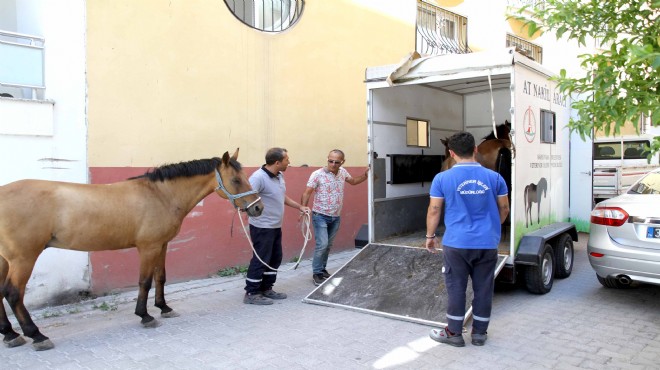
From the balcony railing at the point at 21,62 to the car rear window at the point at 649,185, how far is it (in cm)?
663

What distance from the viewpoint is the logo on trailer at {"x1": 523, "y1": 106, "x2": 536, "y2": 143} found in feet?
18.2

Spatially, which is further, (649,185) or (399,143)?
(399,143)

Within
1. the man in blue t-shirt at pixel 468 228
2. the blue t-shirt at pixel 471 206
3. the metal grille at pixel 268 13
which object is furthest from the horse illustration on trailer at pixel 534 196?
the metal grille at pixel 268 13

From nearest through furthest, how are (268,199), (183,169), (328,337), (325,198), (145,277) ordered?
(328,337), (145,277), (183,169), (268,199), (325,198)

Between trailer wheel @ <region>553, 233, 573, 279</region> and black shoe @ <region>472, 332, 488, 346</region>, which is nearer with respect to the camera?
black shoe @ <region>472, 332, 488, 346</region>

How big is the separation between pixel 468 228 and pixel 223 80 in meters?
4.25

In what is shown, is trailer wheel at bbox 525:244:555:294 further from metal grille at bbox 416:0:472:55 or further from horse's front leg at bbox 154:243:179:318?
metal grille at bbox 416:0:472:55

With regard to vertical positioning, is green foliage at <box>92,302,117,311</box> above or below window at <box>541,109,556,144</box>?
below

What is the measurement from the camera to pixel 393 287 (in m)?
5.27

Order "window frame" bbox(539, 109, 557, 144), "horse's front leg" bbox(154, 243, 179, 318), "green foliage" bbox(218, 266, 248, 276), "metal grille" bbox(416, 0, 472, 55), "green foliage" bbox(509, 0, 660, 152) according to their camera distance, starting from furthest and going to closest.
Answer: "metal grille" bbox(416, 0, 472, 55) < "green foliage" bbox(218, 266, 248, 276) < "window frame" bbox(539, 109, 557, 144) < "horse's front leg" bbox(154, 243, 179, 318) < "green foliage" bbox(509, 0, 660, 152)

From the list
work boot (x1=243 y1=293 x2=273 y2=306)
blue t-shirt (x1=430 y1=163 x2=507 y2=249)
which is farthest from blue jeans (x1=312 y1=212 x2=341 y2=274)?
blue t-shirt (x1=430 y1=163 x2=507 y2=249)

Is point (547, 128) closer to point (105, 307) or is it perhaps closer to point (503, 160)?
point (503, 160)

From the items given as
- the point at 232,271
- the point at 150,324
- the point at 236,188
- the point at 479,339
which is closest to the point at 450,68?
the point at 236,188

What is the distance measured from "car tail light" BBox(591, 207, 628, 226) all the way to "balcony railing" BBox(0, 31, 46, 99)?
6.07 metres
